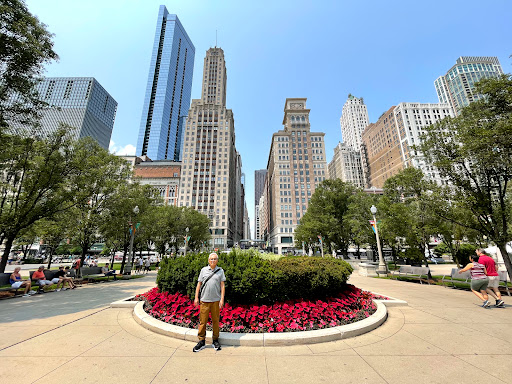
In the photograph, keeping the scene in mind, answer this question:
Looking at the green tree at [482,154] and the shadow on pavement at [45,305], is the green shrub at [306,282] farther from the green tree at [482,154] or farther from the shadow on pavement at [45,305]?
the green tree at [482,154]

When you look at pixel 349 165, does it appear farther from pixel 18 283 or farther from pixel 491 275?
pixel 18 283

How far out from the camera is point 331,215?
33.6 metres

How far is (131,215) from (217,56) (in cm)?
13273

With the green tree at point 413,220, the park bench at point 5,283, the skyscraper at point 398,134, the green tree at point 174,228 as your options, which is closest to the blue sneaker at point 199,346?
the park bench at point 5,283

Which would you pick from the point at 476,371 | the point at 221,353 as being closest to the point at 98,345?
the point at 221,353

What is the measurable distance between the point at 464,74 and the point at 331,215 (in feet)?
579

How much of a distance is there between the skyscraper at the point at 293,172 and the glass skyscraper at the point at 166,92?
9833cm

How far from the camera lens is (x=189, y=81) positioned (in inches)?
7047

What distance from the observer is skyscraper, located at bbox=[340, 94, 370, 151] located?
169 meters

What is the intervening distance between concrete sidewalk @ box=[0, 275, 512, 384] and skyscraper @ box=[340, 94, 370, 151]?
17920 centimetres

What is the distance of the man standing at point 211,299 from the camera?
4.38 meters

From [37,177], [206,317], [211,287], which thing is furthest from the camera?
[37,177]

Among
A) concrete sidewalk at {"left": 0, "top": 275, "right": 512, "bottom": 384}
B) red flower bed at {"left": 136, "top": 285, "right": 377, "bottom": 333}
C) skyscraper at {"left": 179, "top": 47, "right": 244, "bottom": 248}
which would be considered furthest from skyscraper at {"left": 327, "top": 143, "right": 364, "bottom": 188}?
concrete sidewalk at {"left": 0, "top": 275, "right": 512, "bottom": 384}

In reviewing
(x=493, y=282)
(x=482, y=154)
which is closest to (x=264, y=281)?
(x=493, y=282)
